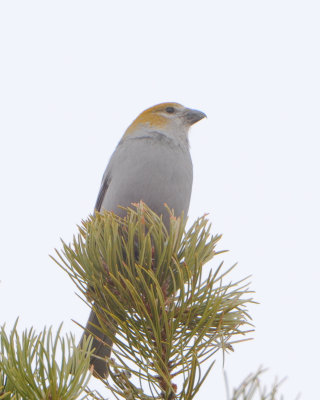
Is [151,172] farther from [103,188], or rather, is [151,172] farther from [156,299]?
[156,299]

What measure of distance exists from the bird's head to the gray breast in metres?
0.51

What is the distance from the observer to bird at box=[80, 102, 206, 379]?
4461 millimetres

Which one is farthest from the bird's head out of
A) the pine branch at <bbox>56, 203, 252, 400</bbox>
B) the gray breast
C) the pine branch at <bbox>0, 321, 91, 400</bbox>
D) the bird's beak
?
the pine branch at <bbox>0, 321, 91, 400</bbox>

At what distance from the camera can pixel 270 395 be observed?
162 cm

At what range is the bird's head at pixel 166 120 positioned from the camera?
5.63m

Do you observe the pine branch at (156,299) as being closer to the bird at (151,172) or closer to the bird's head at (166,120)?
the bird at (151,172)

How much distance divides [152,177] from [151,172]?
7 centimetres

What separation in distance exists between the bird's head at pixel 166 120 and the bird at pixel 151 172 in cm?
1

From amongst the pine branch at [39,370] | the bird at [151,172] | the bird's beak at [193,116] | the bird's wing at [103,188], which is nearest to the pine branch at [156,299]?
the pine branch at [39,370]

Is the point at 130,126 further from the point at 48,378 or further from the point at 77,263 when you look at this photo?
the point at 48,378

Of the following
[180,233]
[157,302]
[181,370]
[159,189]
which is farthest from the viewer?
[159,189]

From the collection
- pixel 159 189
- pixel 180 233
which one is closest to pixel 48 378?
pixel 180 233

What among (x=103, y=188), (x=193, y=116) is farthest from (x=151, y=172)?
(x=193, y=116)

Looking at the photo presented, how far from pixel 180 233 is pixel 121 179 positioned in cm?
225
